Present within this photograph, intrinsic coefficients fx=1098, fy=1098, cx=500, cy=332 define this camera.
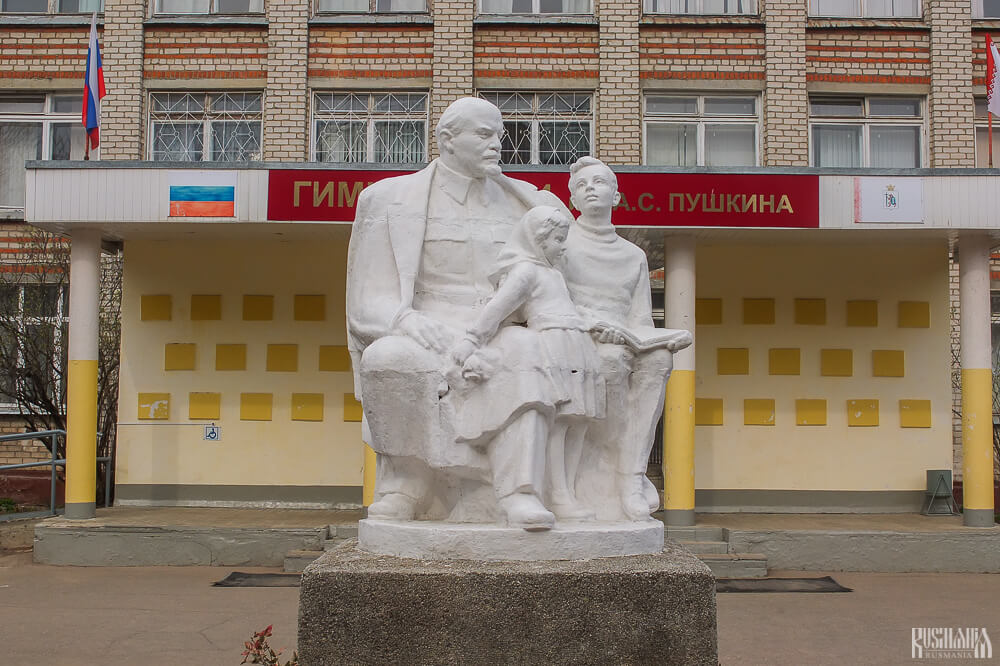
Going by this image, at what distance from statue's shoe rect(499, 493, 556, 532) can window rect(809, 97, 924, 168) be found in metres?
11.8

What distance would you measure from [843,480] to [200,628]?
6.71 m

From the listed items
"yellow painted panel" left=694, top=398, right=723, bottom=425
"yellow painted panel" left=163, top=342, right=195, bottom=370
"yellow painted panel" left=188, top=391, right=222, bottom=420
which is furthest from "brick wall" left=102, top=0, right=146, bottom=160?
"yellow painted panel" left=694, top=398, right=723, bottom=425

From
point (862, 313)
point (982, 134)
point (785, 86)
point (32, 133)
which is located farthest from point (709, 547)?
point (32, 133)

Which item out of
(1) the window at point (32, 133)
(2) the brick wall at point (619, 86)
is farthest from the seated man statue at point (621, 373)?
(1) the window at point (32, 133)

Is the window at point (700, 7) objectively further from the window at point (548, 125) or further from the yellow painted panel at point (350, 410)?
the yellow painted panel at point (350, 410)

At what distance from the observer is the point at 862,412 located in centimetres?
1095

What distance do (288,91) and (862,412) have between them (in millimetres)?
7897

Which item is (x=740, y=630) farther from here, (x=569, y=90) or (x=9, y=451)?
(x=9, y=451)

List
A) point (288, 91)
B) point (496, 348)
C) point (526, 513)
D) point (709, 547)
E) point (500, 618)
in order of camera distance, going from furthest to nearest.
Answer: point (288, 91), point (709, 547), point (496, 348), point (526, 513), point (500, 618)

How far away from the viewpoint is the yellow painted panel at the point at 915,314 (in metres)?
10.9

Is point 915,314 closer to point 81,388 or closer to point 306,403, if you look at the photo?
point 306,403

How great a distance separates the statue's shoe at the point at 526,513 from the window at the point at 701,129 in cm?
1092

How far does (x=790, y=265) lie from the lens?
437 inches

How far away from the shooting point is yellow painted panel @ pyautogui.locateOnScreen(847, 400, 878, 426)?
431 inches
